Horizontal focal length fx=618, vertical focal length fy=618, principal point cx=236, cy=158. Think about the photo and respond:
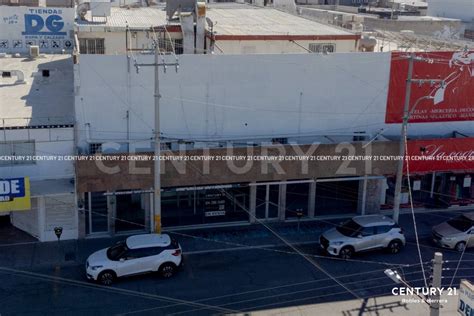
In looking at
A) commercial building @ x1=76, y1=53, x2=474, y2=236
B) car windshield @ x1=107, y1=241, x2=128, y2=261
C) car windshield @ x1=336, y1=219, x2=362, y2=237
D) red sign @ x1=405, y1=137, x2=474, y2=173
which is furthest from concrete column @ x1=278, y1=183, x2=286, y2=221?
car windshield @ x1=107, y1=241, x2=128, y2=261

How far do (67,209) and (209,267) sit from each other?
7033 mm

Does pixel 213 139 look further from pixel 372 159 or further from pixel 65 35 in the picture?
pixel 65 35

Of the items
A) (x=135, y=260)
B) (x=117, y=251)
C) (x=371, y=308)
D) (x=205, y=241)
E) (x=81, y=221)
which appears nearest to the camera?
(x=371, y=308)

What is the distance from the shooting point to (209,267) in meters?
25.8

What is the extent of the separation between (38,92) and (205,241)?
1223 cm

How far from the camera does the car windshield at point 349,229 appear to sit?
26781mm

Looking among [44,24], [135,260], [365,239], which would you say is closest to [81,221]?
[135,260]

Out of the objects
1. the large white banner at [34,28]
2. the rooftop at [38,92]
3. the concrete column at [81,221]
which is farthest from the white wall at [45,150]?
the large white banner at [34,28]

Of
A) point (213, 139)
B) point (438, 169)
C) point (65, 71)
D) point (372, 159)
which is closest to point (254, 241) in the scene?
point (213, 139)

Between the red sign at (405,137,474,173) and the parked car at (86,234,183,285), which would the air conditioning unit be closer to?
the parked car at (86,234,183,285)

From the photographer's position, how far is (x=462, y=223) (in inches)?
1118

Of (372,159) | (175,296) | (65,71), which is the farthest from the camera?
(65,71)

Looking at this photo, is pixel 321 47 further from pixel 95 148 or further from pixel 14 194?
pixel 14 194

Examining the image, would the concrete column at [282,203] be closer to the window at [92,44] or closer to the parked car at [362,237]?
the parked car at [362,237]
